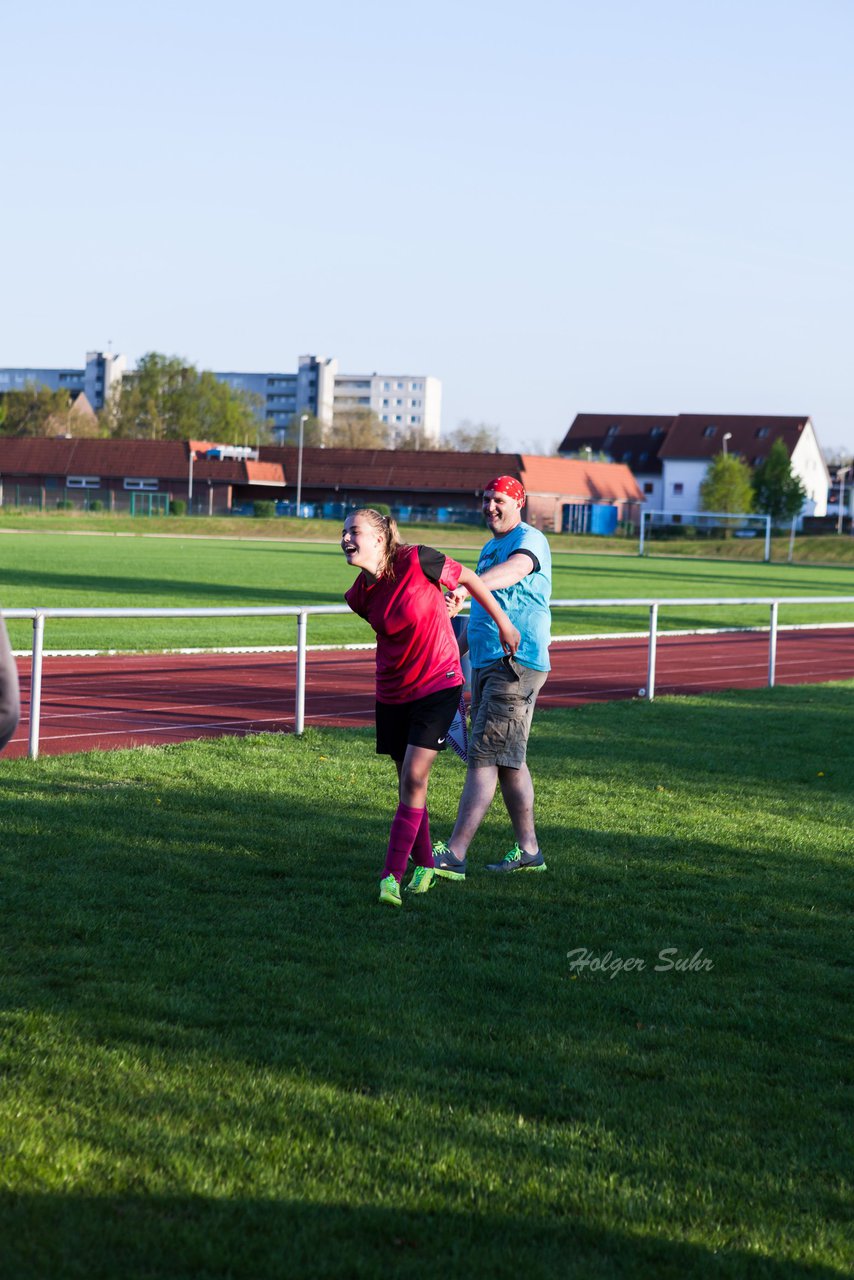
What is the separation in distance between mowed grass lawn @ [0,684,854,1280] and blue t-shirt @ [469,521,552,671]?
106cm

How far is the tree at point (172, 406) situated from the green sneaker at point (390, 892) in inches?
4570

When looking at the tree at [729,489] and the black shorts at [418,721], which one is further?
the tree at [729,489]

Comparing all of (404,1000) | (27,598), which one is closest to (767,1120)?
(404,1000)

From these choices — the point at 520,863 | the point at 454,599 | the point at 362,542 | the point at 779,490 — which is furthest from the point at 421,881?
the point at 779,490

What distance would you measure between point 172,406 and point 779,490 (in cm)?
5077

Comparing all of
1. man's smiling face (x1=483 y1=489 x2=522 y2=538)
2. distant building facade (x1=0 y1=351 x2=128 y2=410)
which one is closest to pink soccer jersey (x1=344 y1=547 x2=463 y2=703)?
man's smiling face (x1=483 y1=489 x2=522 y2=538)

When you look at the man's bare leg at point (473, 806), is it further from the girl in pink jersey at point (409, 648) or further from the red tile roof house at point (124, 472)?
the red tile roof house at point (124, 472)

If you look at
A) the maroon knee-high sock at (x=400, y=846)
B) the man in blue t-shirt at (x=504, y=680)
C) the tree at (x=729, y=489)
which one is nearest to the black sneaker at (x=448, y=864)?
the man in blue t-shirt at (x=504, y=680)

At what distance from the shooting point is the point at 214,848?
24.0 ft

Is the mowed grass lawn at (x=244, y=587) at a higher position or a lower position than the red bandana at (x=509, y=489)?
lower

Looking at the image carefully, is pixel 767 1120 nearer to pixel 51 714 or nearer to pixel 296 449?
pixel 51 714

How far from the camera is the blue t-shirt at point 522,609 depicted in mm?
6988

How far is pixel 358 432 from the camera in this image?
5007 inches

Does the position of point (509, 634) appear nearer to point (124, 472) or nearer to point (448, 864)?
point (448, 864)
